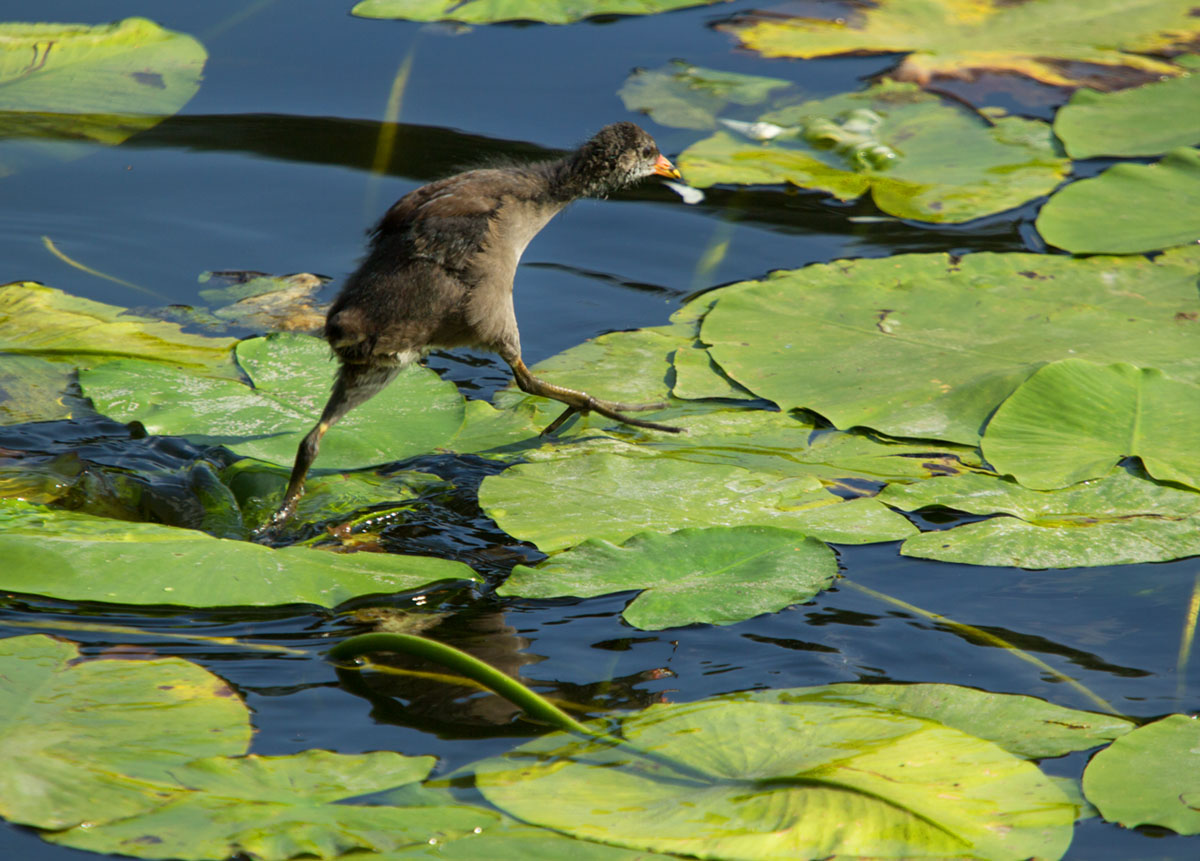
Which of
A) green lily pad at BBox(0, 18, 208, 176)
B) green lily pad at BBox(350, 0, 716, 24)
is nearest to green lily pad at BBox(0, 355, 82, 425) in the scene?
green lily pad at BBox(0, 18, 208, 176)

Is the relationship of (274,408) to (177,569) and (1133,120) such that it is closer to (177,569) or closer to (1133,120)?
(177,569)

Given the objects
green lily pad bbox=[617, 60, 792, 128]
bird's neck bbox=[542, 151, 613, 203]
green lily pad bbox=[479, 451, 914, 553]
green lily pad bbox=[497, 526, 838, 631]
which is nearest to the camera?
green lily pad bbox=[497, 526, 838, 631]

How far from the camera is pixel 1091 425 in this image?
10.4ft

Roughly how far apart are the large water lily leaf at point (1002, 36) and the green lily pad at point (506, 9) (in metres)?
0.57

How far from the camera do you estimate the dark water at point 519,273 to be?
2428mm

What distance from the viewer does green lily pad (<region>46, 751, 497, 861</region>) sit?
1825 millimetres

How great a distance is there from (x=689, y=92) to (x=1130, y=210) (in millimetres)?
2189

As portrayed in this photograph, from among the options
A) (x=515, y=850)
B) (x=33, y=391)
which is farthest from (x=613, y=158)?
(x=515, y=850)

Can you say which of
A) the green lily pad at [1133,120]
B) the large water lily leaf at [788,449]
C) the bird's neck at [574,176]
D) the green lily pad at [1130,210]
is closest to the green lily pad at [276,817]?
the large water lily leaf at [788,449]

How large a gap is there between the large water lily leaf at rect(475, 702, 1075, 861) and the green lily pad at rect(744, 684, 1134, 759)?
9 centimetres

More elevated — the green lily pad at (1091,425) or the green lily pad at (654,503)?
the green lily pad at (1091,425)

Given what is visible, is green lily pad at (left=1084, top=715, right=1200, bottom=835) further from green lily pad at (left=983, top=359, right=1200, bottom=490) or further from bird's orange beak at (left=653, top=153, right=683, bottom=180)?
bird's orange beak at (left=653, top=153, right=683, bottom=180)

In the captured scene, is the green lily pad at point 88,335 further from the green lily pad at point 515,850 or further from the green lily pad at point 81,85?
the green lily pad at point 515,850

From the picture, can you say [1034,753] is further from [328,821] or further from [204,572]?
[204,572]
